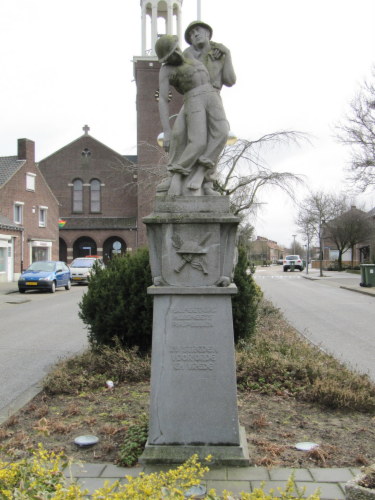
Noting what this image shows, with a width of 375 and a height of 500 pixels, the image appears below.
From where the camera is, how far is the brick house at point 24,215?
31.5m

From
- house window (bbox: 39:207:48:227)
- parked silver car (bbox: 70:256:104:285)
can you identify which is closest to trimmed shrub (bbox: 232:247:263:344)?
parked silver car (bbox: 70:256:104:285)

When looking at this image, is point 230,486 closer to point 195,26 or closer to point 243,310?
point 195,26

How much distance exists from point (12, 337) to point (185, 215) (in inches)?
329

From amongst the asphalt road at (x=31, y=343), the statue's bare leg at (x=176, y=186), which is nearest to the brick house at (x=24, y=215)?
the asphalt road at (x=31, y=343)

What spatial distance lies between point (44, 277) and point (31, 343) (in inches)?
562

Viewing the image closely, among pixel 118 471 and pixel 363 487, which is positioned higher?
pixel 363 487

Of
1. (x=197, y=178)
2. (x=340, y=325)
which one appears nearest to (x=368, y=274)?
(x=340, y=325)

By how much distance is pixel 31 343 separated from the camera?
33.3 feet

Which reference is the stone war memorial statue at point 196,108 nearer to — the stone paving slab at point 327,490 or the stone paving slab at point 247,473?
the stone paving slab at point 247,473

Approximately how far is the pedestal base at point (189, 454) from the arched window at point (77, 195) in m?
48.8

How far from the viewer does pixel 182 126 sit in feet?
14.5

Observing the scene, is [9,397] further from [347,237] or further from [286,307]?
[347,237]

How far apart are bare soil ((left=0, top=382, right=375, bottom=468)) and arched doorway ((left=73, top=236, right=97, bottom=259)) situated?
45.2 m

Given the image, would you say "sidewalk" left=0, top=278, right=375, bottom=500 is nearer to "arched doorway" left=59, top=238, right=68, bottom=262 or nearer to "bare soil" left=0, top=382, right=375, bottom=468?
"bare soil" left=0, top=382, right=375, bottom=468
